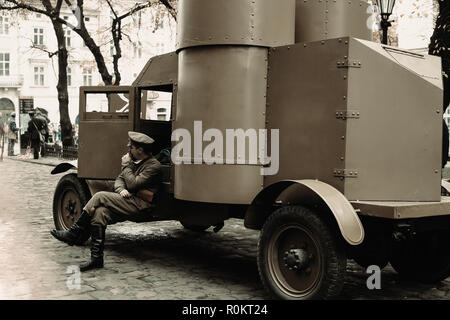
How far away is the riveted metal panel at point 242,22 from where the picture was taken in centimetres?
604

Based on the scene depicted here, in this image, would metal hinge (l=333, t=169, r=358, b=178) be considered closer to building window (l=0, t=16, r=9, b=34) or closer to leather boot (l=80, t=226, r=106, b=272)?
leather boot (l=80, t=226, r=106, b=272)

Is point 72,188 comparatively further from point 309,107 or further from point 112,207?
point 309,107

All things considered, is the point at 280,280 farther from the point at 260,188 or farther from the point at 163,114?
the point at 163,114

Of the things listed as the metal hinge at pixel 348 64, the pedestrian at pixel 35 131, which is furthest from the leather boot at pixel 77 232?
the pedestrian at pixel 35 131

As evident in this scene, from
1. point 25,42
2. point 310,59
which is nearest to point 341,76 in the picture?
point 310,59

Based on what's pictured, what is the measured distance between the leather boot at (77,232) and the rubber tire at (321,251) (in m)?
2.56

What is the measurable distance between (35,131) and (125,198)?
20679 mm

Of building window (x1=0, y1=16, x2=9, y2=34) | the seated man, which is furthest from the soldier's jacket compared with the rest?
building window (x1=0, y1=16, x2=9, y2=34)

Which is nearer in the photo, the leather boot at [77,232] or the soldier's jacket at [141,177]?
the soldier's jacket at [141,177]

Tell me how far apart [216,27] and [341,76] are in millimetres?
1413

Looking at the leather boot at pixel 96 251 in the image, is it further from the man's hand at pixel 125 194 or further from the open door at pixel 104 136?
the open door at pixel 104 136

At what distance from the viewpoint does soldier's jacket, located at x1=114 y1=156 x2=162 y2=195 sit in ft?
22.9

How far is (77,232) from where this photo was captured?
7305 mm
